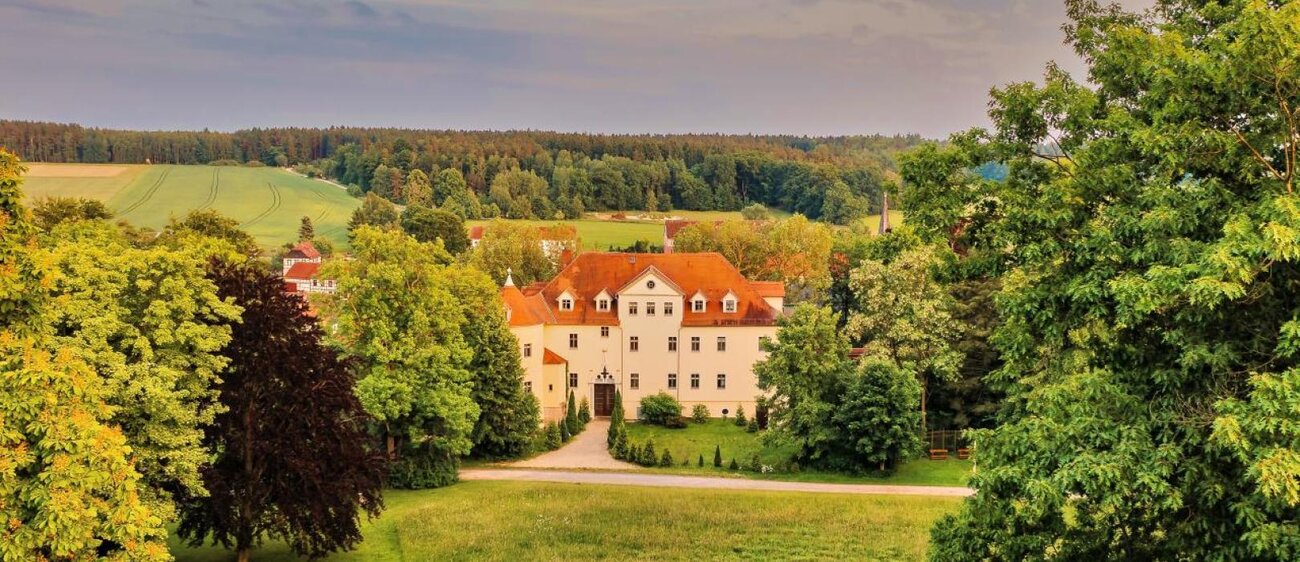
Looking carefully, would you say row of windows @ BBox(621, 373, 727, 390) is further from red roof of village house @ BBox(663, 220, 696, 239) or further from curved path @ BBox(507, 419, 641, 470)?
red roof of village house @ BBox(663, 220, 696, 239)

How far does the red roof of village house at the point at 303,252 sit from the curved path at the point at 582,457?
2280 inches

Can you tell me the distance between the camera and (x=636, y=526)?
27.3 metres

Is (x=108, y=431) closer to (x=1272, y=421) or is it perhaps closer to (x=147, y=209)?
(x=1272, y=421)

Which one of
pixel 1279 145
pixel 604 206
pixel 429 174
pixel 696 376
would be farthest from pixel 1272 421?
pixel 429 174

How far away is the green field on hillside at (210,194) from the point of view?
348ft

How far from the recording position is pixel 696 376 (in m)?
53.1

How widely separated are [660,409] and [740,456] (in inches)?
397

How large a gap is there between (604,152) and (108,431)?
148 m

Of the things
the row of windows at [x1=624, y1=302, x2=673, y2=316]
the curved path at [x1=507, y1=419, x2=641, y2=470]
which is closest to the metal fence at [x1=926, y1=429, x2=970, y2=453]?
the curved path at [x1=507, y1=419, x2=641, y2=470]

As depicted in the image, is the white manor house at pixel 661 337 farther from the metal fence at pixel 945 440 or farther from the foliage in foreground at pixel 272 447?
the foliage in foreground at pixel 272 447

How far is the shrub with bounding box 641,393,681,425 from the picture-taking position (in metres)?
51.6

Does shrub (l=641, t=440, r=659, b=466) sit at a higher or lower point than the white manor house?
lower

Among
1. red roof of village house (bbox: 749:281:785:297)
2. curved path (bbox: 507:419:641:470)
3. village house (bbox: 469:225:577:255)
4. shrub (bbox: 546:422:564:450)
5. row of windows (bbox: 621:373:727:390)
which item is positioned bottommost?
curved path (bbox: 507:419:641:470)

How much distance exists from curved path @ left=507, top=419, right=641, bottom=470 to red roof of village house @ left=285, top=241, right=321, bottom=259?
57.9 meters
